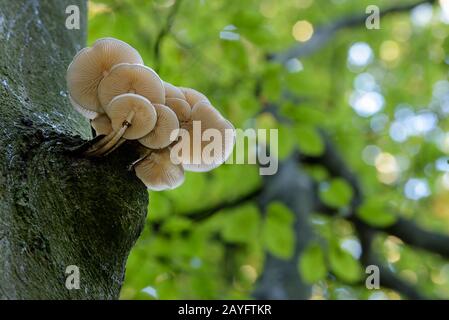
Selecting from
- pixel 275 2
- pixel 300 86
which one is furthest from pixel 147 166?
pixel 275 2

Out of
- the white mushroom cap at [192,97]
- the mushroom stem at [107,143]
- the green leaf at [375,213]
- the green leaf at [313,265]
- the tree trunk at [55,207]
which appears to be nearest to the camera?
the tree trunk at [55,207]

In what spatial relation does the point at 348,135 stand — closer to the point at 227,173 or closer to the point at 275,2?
the point at 227,173

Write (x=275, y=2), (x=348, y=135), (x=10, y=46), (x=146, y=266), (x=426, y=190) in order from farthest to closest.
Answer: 1. (x=275, y=2)
2. (x=426, y=190)
3. (x=348, y=135)
4. (x=146, y=266)
5. (x=10, y=46)

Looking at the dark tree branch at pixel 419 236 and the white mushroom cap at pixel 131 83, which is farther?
the dark tree branch at pixel 419 236

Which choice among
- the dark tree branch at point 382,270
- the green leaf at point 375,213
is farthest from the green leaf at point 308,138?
the dark tree branch at point 382,270

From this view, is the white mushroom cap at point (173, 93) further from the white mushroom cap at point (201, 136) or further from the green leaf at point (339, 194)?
the green leaf at point (339, 194)

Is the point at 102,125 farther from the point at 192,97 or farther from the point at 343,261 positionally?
the point at 343,261
